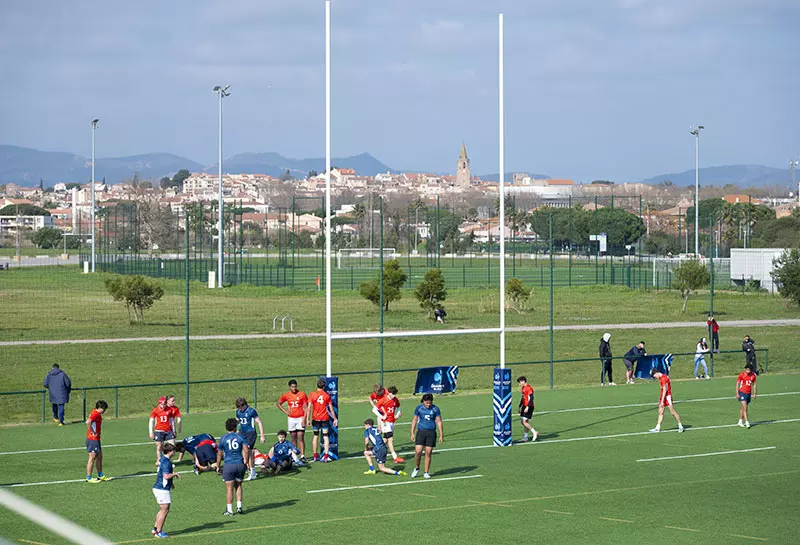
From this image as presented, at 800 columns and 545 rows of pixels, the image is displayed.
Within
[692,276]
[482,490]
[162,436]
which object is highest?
[692,276]

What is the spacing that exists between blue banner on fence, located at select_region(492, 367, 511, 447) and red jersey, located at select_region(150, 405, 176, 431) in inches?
274

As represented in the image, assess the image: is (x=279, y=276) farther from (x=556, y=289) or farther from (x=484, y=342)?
(x=484, y=342)

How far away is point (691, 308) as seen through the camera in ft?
207

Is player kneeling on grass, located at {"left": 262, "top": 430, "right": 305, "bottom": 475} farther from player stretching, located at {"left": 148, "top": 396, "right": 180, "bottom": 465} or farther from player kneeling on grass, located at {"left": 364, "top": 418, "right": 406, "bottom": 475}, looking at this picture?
player stretching, located at {"left": 148, "top": 396, "right": 180, "bottom": 465}

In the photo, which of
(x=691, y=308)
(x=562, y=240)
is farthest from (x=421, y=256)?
(x=691, y=308)

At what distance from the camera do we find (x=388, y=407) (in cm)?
2031

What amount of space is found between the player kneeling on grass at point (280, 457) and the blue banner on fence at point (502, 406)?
4.93m

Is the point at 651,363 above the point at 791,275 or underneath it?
underneath

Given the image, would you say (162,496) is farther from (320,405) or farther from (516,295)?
(516,295)

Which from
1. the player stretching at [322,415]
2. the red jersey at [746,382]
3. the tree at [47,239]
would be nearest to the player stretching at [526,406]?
the player stretching at [322,415]

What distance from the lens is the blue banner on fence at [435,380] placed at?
2380cm

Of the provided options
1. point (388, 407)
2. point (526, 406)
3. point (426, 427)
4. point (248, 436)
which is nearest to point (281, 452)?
point (248, 436)

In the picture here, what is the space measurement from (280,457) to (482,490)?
4.02 metres

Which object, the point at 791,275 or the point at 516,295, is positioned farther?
the point at 516,295
